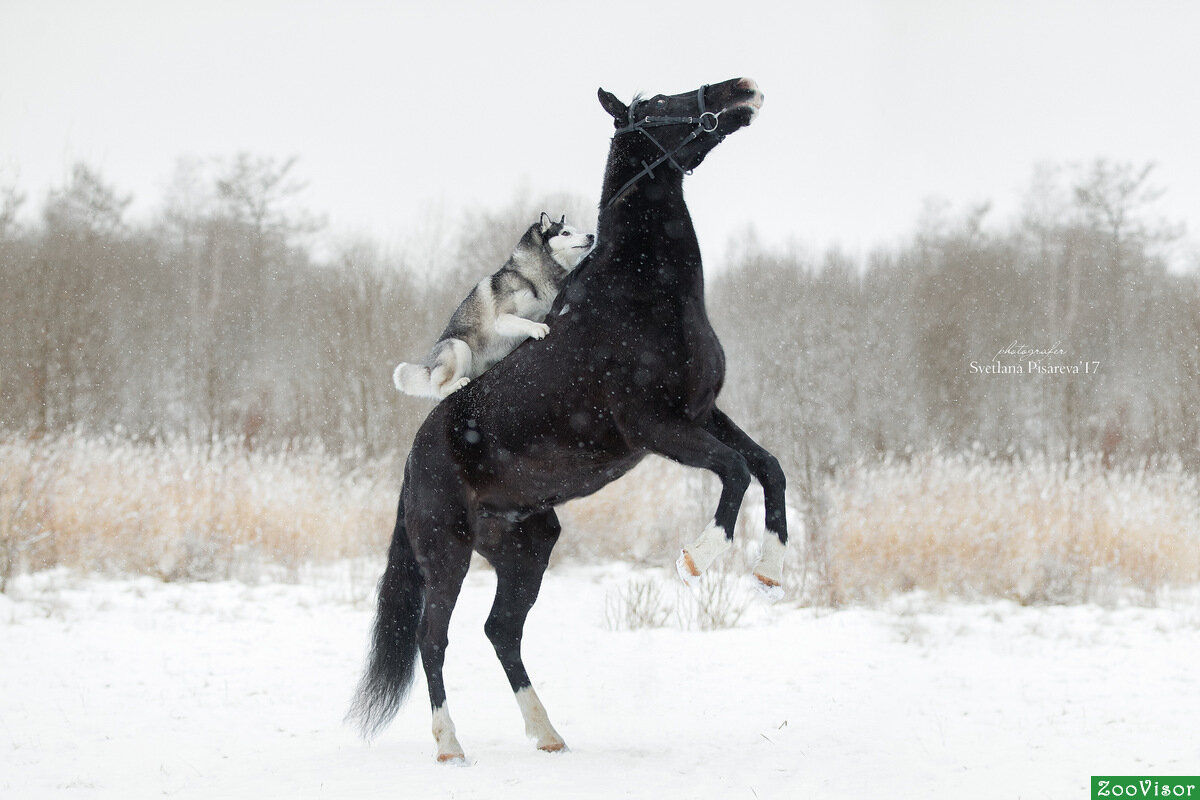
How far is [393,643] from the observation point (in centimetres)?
425

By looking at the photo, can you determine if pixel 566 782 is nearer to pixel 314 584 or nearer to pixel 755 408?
pixel 314 584

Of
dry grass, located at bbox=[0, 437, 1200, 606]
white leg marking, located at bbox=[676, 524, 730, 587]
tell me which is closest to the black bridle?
white leg marking, located at bbox=[676, 524, 730, 587]

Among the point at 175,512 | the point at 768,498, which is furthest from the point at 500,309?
the point at 175,512

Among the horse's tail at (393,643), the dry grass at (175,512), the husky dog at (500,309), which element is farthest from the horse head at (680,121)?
the dry grass at (175,512)

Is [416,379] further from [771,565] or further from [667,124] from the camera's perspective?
[771,565]

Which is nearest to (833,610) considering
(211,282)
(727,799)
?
(727,799)

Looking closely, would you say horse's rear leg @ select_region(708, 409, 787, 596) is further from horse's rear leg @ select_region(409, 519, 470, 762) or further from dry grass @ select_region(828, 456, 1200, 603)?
dry grass @ select_region(828, 456, 1200, 603)

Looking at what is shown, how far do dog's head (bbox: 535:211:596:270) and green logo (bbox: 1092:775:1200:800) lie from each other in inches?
116

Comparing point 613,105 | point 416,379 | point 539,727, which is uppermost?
point 613,105

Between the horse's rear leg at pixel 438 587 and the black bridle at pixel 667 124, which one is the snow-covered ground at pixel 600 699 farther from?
the black bridle at pixel 667 124

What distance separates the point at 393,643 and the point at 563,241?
6.72ft

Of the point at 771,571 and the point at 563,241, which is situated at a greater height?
the point at 563,241

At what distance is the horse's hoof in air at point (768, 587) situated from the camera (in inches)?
121

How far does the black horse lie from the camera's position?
3.32m
